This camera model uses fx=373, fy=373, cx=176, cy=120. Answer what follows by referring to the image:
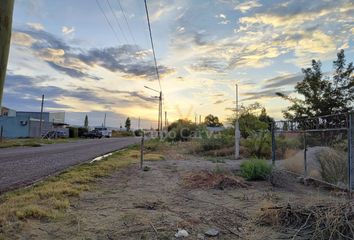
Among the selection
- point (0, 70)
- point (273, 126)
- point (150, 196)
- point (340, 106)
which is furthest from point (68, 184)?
point (340, 106)

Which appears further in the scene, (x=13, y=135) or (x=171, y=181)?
(x=13, y=135)

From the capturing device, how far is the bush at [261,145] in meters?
21.1

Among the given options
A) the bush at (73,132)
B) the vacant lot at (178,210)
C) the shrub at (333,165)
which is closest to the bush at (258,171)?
the vacant lot at (178,210)

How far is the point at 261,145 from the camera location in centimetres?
2155

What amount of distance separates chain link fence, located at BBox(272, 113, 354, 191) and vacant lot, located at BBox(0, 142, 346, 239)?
58cm

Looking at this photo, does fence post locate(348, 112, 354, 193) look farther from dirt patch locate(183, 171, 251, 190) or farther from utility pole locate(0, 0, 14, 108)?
utility pole locate(0, 0, 14, 108)

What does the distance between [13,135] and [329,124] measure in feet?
186

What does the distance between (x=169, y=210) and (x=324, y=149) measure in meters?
5.75

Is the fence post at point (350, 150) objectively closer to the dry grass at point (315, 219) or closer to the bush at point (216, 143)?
the dry grass at point (315, 219)

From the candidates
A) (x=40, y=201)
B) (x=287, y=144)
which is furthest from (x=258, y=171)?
(x=40, y=201)

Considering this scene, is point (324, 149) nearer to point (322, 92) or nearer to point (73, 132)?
point (322, 92)

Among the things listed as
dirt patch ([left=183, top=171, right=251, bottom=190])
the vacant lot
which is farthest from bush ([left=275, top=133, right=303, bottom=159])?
dirt patch ([left=183, top=171, right=251, bottom=190])

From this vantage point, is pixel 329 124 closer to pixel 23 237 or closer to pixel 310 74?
pixel 23 237

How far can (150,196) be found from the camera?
861 cm
